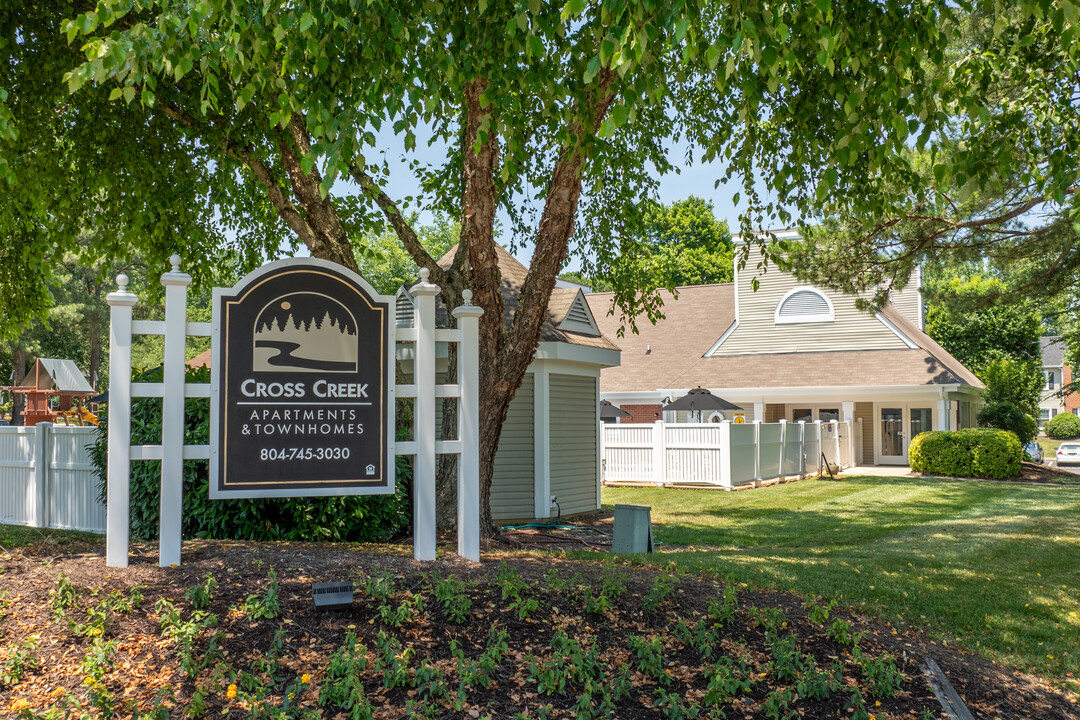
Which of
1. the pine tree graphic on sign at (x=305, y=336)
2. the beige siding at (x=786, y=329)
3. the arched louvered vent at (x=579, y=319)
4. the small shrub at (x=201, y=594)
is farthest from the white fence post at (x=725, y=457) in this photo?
the small shrub at (x=201, y=594)

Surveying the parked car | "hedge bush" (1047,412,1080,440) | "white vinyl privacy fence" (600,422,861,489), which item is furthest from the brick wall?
"hedge bush" (1047,412,1080,440)

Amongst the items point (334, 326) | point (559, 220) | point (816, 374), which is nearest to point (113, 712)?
point (334, 326)

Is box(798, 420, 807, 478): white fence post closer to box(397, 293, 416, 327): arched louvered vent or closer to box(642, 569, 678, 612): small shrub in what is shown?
box(397, 293, 416, 327): arched louvered vent

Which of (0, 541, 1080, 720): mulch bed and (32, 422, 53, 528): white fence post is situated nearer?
(0, 541, 1080, 720): mulch bed

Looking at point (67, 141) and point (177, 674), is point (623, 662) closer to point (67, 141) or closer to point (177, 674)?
point (177, 674)

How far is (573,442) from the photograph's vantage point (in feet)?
45.6

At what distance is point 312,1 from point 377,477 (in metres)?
3.36

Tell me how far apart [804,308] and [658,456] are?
933 cm

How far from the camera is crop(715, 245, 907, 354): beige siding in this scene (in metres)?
25.1

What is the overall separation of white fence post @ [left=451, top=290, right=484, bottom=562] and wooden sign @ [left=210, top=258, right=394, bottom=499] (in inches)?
22.4

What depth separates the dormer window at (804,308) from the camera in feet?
84.6

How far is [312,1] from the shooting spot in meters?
4.69

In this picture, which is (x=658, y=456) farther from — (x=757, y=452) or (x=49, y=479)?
(x=49, y=479)

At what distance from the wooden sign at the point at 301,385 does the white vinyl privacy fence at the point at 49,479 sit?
4.20 m
